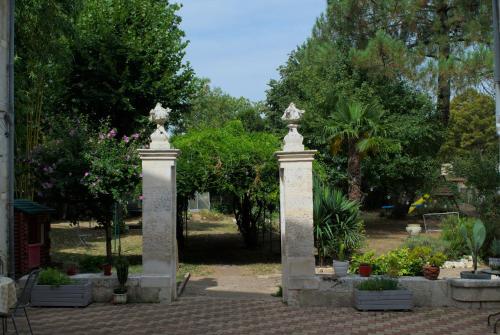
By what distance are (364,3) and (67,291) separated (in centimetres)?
1807

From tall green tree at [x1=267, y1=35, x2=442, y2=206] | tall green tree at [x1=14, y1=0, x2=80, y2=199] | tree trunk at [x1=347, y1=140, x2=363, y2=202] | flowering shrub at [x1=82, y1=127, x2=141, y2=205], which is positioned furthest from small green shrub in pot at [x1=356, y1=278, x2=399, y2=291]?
tall green tree at [x1=267, y1=35, x2=442, y2=206]

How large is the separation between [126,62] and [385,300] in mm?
13207

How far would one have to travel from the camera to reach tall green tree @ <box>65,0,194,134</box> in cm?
1773

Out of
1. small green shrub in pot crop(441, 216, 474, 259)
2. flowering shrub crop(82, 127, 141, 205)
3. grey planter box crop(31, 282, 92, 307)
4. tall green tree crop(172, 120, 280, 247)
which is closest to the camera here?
grey planter box crop(31, 282, 92, 307)

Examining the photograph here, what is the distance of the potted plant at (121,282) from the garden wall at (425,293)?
2582mm

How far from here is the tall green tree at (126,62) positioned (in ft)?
58.2

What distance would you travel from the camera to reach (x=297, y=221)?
826 cm

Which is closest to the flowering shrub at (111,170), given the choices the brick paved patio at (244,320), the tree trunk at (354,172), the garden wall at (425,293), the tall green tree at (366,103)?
the brick paved patio at (244,320)

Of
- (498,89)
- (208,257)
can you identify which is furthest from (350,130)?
(498,89)

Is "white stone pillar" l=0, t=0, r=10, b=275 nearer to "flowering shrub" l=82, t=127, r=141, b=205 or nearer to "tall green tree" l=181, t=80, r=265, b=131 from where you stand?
"flowering shrub" l=82, t=127, r=141, b=205

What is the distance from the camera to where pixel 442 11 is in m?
21.8

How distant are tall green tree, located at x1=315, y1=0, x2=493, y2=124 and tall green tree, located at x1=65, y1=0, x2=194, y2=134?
719 cm

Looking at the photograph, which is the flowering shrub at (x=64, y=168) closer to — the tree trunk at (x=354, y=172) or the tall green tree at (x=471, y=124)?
the tree trunk at (x=354, y=172)

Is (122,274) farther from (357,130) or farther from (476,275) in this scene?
(357,130)
